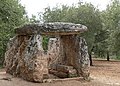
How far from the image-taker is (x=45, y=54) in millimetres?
17125

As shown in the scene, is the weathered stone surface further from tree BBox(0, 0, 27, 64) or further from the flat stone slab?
tree BBox(0, 0, 27, 64)

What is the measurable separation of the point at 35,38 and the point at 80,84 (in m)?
3.49

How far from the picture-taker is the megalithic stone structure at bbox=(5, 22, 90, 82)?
49.4 feet

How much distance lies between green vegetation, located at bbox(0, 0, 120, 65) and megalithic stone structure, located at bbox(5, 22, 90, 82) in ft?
18.4

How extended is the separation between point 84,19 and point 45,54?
12.7 meters

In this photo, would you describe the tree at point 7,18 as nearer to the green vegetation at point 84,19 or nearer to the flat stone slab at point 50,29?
the green vegetation at point 84,19

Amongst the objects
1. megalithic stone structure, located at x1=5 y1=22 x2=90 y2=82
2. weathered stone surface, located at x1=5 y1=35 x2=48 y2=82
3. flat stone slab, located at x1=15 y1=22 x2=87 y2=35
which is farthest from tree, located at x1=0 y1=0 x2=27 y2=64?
flat stone slab, located at x1=15 y1=22 x2=87 y2=35

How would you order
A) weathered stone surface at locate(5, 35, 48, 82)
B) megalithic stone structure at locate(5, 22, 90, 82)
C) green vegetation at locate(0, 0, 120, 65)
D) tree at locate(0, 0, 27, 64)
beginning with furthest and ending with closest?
1. green vegetation at locate(0, 0, 120, 65)
2. tree at locate(0, 0, 27, 64)
3. megalithic stone structure at locate(5, 22, 90, 82)
4. weathered stone surface at locate(5, 35, 48, 82)

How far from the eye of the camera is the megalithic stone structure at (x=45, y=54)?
49.4ft

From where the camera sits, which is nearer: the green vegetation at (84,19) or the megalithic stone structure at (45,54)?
the megalithic stone structure at (45,54)

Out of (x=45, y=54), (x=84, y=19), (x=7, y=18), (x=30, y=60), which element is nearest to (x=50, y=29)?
(x=30, y=60)

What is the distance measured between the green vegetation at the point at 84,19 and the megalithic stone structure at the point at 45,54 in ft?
18.4

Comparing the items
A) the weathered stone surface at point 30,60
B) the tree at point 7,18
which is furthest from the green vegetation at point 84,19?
the weathered stone surface at point 30,60

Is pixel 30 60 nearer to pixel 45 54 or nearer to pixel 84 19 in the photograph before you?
pixel 45 54
